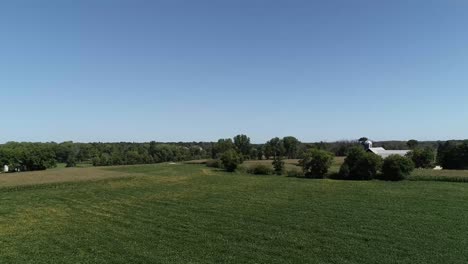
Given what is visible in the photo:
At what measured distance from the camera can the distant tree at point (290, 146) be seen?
180 m

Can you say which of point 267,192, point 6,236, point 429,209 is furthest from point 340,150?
point 6,236

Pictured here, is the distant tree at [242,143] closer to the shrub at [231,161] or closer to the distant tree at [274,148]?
the distant tree at [274,148]

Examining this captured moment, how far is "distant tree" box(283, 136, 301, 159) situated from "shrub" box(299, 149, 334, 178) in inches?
3303

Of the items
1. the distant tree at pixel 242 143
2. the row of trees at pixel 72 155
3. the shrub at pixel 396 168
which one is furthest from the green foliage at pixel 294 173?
the distant tree at pixel 242 143

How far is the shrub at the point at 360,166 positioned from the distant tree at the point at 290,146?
90596mm

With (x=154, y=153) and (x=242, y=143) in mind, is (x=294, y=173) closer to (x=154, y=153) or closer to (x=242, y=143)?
(x=242, y=143)

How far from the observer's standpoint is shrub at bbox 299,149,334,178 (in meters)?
91.7

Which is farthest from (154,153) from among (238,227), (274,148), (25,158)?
(238,227)

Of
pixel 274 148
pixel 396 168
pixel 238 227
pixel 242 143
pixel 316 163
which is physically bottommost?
pixel 238 227

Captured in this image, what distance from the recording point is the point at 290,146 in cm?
17988

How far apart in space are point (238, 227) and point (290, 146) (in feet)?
484

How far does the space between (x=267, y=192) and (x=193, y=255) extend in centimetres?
3720

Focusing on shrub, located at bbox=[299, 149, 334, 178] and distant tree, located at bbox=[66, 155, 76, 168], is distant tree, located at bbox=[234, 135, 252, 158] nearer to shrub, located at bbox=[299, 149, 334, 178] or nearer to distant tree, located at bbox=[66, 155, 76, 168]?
distant tree, located at bbox=[66, 155, 76, 168]

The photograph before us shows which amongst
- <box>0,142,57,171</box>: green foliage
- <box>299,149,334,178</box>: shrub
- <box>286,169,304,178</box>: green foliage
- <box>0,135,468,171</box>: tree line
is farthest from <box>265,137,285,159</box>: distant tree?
<box>0,142,57,171</box>: green foliage
